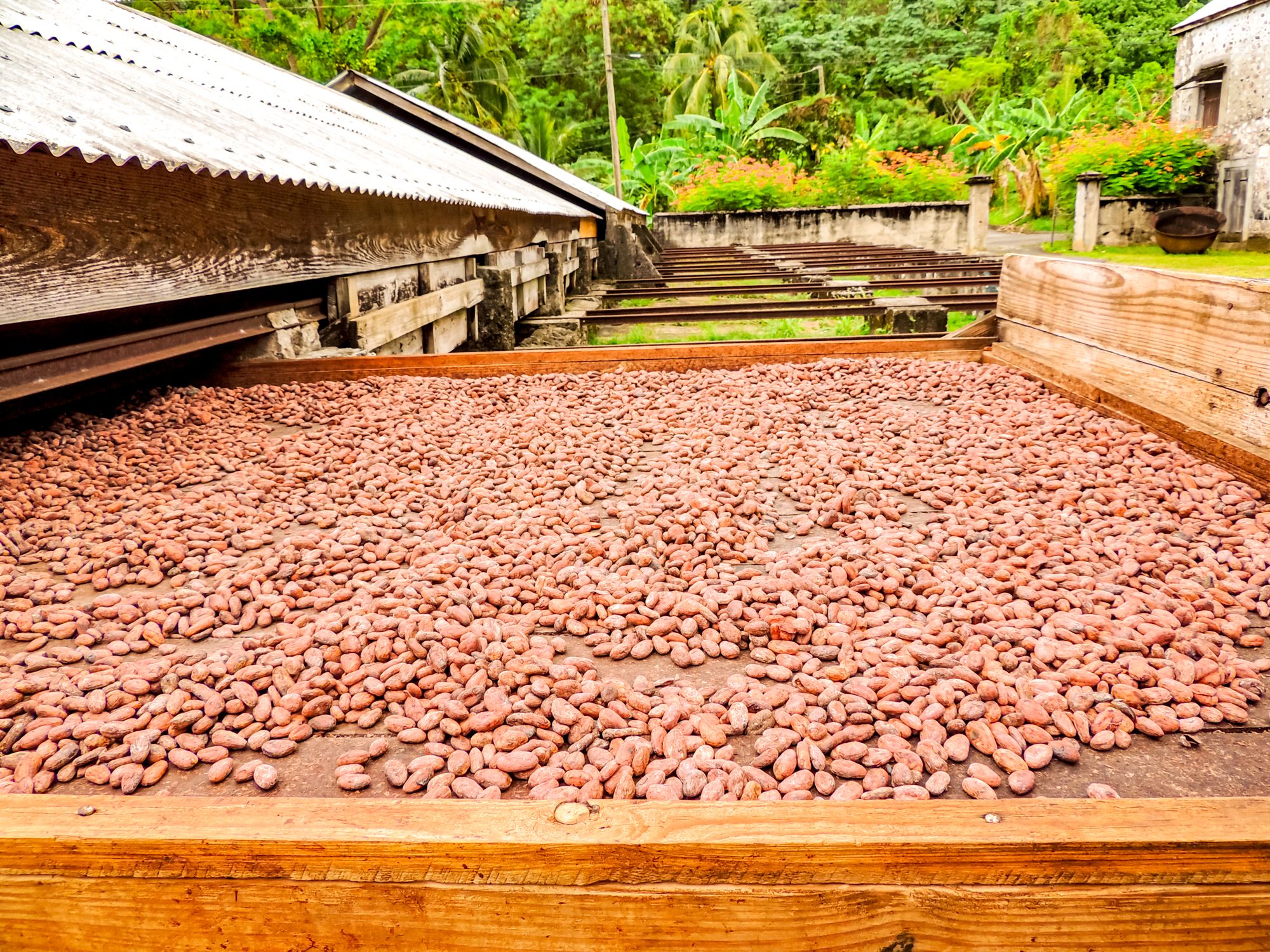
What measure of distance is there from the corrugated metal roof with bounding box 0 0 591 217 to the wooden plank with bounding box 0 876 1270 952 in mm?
1695

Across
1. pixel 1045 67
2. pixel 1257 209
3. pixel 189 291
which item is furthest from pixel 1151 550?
pixel 1045 67

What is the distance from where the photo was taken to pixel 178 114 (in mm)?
3037

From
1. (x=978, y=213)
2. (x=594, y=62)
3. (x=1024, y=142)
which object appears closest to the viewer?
(x=978, y=213)

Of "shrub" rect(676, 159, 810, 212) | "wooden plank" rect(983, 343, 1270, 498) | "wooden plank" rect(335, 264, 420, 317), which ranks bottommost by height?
"wooden plank" rect(983, 343, 1270, 498)

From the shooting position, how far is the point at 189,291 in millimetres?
3139

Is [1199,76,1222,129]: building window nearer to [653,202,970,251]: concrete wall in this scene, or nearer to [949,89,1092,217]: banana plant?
[949,89,1092,217]: banana plant

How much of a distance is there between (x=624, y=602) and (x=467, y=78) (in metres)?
26.2

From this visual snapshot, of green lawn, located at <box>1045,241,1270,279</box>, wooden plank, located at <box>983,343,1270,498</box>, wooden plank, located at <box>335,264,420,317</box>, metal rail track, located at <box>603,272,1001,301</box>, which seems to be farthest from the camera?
green lawn, located at <box>1045,241,1270,279</box>

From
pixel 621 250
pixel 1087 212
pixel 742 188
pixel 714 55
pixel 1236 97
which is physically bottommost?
pixel 621 250

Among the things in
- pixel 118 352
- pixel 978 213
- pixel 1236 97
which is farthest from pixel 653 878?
pixel 1236 97

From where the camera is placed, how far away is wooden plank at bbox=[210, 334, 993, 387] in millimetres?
3895

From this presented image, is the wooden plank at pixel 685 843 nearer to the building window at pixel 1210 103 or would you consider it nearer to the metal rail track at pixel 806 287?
the metal rail track at pixel 806 287

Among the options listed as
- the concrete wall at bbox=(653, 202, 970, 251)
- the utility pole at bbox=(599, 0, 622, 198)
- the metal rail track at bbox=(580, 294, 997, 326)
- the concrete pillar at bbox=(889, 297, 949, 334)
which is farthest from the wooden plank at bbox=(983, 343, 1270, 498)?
the utility pole at bbox=(599, 0, 622, 198)

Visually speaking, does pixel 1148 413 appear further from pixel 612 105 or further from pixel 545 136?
pixel 545 136
